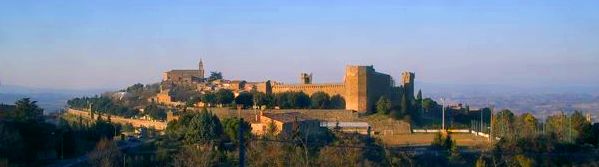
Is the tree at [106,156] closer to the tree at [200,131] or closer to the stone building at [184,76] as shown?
the tree at [200,131]

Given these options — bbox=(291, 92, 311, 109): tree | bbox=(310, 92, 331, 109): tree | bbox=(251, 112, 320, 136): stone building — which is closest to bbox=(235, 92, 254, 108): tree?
bbox=(291, 92, 311, 109): tree

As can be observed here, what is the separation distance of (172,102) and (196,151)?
71.1ft

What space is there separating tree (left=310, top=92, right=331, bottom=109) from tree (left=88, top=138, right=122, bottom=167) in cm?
1733

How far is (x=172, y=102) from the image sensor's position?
133 ft

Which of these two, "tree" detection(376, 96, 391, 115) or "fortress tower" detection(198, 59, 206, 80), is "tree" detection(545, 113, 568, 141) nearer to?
"tree" detection(376, 96, 391, 115)

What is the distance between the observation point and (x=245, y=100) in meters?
36.2

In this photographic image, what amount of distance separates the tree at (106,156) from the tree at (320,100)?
56.9ft

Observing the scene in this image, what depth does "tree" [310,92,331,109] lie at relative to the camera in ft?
118

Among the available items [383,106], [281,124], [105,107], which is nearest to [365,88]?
[383,106]

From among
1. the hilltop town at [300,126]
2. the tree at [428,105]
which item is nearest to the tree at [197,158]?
the hilltop town at [300,126]

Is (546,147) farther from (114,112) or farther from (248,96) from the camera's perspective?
(114,112)

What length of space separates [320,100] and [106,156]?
18.9m

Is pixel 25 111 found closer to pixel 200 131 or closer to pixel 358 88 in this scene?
pixel 200 131

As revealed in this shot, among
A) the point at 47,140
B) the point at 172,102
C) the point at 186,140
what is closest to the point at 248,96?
the point at 172,102
